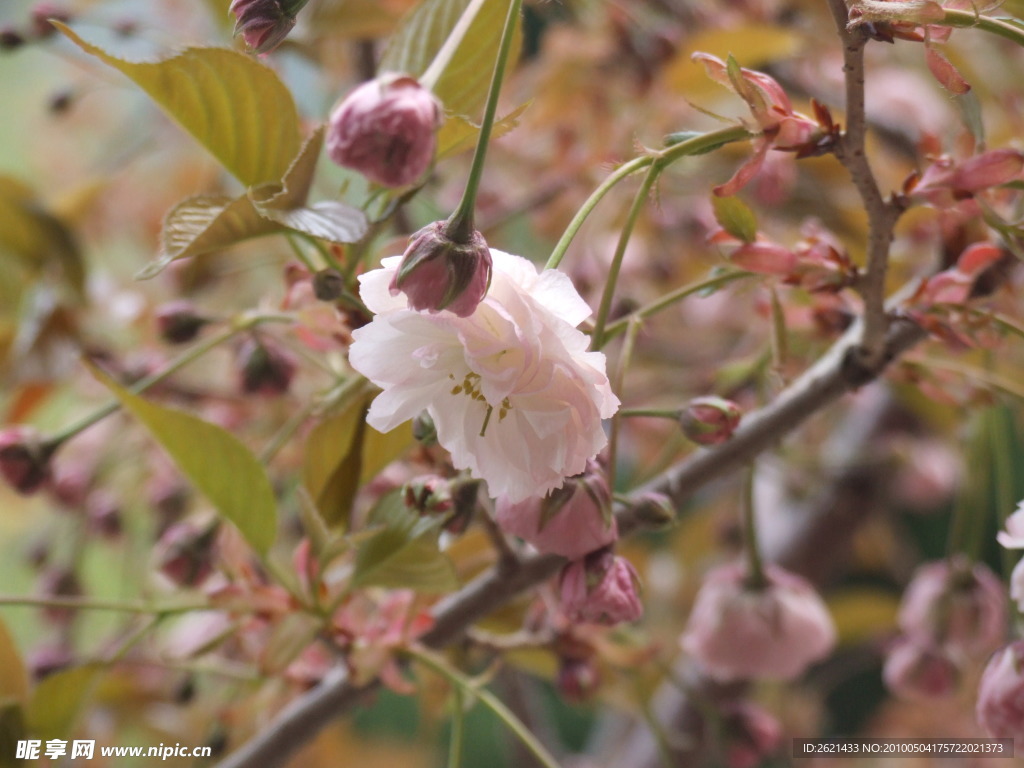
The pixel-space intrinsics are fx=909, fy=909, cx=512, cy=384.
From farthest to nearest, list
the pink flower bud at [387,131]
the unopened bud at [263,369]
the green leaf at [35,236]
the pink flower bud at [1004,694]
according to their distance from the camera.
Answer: the green leaf at [35,236] → the unopened bud at [263,369] → the pink flower bud at [1004,694] → the pink flower bud at [387,131]

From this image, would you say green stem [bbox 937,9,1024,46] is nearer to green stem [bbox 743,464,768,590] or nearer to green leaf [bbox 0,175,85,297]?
green stem [bbox 743,464,768,590]

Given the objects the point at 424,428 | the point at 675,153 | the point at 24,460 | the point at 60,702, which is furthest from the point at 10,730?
the point at 675,153

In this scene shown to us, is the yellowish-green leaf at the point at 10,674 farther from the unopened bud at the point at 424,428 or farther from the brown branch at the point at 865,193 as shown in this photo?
the brown branch at the point at 865,193

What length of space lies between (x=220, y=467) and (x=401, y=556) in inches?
3.4

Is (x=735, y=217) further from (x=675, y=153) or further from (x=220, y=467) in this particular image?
(x=220, y=467)

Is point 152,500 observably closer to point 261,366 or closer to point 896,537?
point 261,366

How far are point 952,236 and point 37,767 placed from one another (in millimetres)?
493

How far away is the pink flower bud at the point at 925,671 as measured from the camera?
509 millimetres

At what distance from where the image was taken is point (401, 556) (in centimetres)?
36

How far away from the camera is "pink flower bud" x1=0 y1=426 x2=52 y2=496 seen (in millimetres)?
437

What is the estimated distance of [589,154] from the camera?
772 mm

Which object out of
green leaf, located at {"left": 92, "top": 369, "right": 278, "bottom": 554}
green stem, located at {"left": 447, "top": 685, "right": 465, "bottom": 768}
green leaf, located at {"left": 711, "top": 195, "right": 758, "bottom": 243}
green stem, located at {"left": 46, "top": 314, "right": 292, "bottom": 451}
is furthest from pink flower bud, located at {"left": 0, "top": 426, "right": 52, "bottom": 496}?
green leaf, located at {"left": 711, "top": 195, "right": 758, "bottom": 243}

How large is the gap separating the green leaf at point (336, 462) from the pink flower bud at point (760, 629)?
22 cm

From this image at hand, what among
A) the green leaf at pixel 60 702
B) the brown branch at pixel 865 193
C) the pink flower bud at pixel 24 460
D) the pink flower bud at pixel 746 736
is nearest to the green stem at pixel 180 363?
the pink flower bud at pixel 24 460
